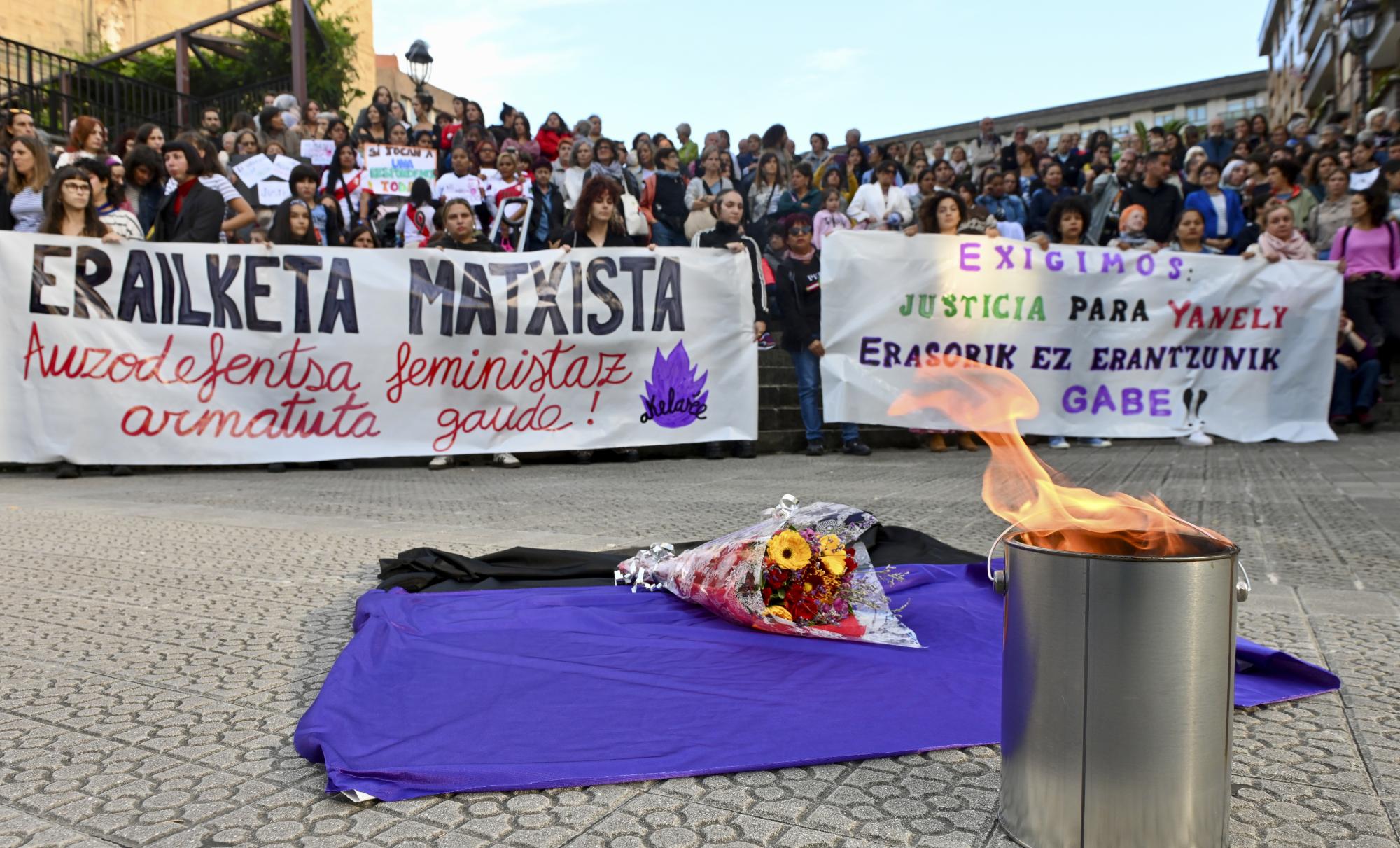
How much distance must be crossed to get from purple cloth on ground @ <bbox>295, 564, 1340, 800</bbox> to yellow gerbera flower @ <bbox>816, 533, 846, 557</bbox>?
27 cm

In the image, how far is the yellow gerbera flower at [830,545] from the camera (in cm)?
326

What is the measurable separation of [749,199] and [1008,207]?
10.3 ft

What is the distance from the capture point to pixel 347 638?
11.1 ft

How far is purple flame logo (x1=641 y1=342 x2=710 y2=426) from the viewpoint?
30.5ft

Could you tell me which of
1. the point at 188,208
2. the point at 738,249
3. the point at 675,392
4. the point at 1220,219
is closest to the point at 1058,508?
the point at 675,392

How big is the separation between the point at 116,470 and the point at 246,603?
18.4 ft

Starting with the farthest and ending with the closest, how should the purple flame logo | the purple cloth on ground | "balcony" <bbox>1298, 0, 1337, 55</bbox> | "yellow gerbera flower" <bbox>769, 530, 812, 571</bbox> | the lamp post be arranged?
"balcony" <bbox>1298, 0, 1337, 55</bbox> → the lamp post → the purple flame logo → "yellow gerbera flower" <bbox>769, 530, 812, 571</bbox> → the purple cloth on ground

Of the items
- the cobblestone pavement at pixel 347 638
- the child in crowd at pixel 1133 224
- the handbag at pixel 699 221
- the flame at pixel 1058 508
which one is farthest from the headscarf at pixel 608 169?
the flame at pixel 1058 508

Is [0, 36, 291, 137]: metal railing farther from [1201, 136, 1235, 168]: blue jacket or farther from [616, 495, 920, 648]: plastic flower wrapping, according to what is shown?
[616, 495, 920, 648]: plastic flower wrapping

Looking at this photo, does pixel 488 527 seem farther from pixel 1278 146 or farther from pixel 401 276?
pixel 1278 146

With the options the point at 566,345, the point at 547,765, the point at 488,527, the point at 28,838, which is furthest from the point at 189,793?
the point at 566,345

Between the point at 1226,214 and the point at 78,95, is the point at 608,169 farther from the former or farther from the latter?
the point at 78,95

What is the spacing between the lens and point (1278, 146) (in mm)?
15430

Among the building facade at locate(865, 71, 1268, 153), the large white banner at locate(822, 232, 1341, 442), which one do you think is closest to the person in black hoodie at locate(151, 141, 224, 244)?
the large white banner at locate(822, 232, 1341, 442)
